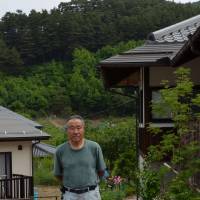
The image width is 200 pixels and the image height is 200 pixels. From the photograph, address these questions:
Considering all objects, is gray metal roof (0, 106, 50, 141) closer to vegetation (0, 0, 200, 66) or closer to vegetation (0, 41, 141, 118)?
vegetation (0, 41, 141, 118)

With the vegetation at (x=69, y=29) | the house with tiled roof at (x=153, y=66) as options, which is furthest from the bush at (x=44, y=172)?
the vegetation at (x=69, y=29)

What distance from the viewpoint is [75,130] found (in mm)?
5617

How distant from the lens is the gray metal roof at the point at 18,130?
19.2 metres

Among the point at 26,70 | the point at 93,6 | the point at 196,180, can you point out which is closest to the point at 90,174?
the point at 196,180

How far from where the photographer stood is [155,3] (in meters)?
77.4

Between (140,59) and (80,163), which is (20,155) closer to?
(140,59)

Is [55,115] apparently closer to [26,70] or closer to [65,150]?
[26,70]

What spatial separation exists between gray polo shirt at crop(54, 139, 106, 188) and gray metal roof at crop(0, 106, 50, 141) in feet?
44.3

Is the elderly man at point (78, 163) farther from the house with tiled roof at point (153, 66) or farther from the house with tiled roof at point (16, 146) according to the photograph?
the house with tiled roof at point (16, 146)

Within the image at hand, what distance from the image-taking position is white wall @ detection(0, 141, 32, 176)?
1994 cm

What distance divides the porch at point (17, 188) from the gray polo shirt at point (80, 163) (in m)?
12.6

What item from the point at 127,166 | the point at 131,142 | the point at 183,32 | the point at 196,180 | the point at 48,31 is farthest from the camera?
the point at 48,31

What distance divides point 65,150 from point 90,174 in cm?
31

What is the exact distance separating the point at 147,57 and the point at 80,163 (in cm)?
607
